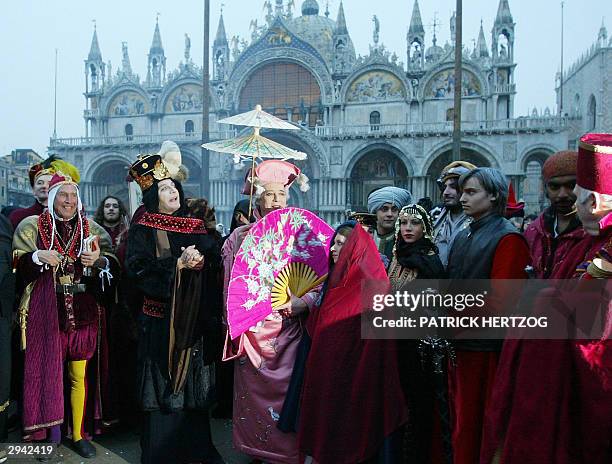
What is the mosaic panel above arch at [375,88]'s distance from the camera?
27188 mm

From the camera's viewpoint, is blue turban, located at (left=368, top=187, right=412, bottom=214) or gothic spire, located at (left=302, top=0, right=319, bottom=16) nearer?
blue turban, located at (left=368, top=187, right=412, bottom=214)

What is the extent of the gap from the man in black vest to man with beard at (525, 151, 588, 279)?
16cm

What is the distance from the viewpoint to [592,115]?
34.4m

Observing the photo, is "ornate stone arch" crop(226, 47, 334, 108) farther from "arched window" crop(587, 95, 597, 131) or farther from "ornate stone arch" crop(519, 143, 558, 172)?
"arched window" crop(587, 95, 597, 131)

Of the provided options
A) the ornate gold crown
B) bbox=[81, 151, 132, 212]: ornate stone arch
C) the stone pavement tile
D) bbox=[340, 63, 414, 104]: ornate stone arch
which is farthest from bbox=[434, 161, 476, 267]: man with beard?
bbox=[81, 151, 132, 212]: ornate stone arch

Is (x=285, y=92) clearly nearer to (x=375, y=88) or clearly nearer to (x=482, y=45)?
(x=375, y=88)

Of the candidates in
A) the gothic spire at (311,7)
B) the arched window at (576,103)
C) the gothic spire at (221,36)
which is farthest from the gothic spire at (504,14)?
the gothic spire at (221,36)

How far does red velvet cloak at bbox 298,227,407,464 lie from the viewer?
271 cm

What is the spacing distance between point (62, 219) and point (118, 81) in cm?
3133

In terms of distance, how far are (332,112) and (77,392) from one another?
25433 mm

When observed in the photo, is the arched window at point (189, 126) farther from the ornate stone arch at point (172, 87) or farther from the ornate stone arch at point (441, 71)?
the ornate stone arch at point (441, 71)

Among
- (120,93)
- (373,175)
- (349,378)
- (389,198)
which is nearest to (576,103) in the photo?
(373,175)

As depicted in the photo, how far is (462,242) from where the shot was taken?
274 cm

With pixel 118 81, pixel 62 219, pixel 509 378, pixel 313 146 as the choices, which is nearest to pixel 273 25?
pixel 313 146
